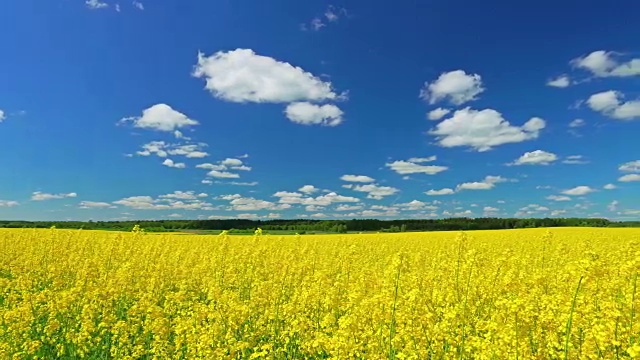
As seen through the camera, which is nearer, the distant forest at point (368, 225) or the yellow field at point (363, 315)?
the yellow field at point (363, 315)

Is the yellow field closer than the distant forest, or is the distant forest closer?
the yellow field

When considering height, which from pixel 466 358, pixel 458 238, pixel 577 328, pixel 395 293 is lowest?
pixel 466 358

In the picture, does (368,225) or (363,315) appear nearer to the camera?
(363,315)

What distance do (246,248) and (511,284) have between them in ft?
21.0

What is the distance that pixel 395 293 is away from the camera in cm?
545

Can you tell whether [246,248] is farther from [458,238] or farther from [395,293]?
[395,293]

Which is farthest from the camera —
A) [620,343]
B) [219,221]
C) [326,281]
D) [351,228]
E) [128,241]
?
[219,221]

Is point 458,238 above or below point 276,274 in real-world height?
above

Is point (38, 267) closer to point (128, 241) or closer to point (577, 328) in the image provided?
point (128, 241)

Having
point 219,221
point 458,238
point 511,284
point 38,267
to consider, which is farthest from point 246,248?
point 219,221

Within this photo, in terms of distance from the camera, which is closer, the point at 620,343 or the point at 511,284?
the point at 620,343

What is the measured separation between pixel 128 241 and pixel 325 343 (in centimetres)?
989

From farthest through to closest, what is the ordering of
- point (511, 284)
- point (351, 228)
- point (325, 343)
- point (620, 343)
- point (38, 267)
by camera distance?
point (351, 228), point (38, 267), point (511, 284), point (325, 343), point (620, 343)

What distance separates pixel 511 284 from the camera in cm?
570
